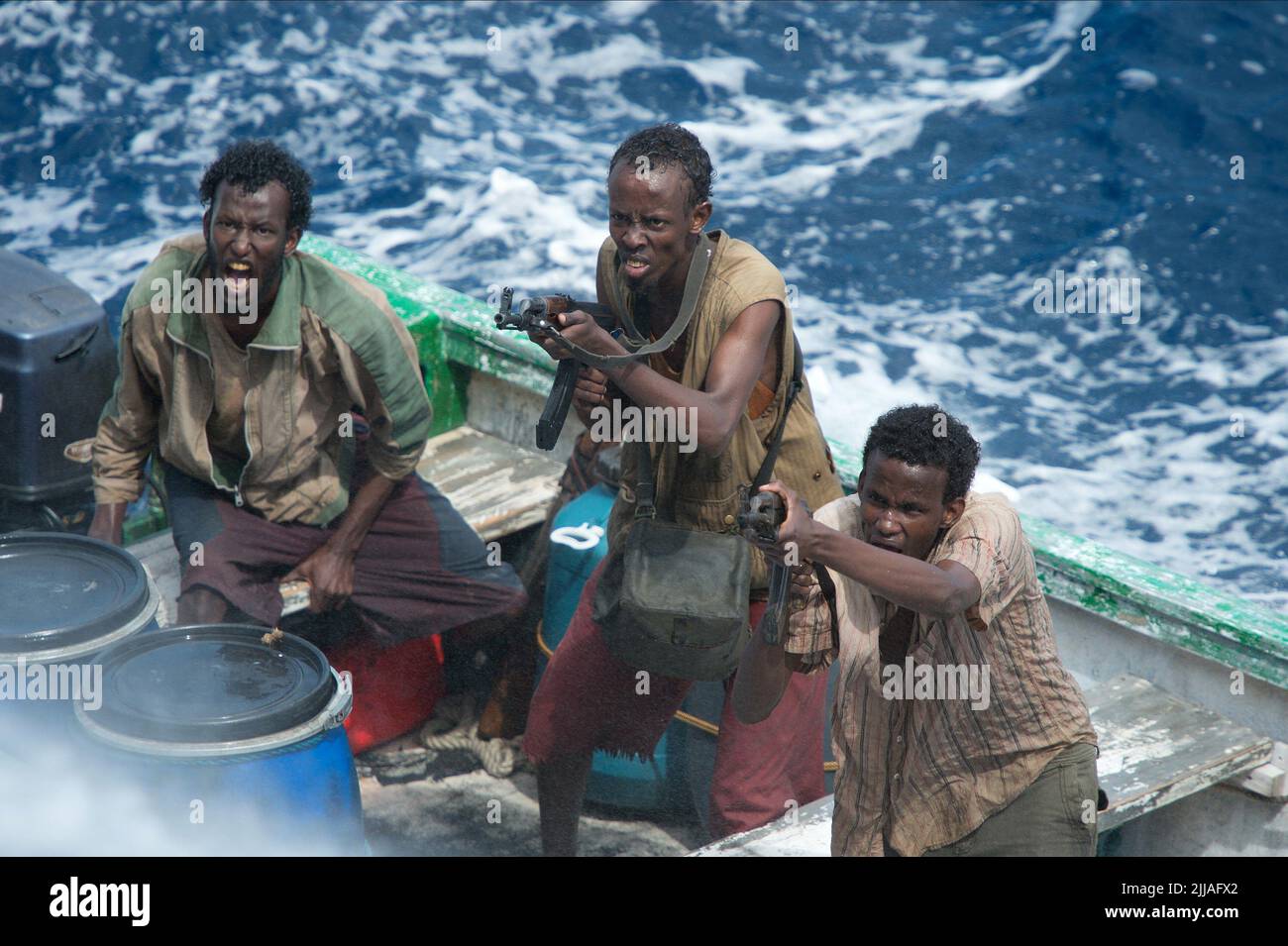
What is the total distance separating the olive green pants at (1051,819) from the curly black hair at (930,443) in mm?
540

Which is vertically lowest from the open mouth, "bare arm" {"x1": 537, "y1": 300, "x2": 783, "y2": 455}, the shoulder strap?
the shoulder strap

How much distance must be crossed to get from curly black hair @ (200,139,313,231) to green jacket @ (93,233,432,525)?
135mm

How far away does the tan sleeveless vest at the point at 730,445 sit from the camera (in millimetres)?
3209

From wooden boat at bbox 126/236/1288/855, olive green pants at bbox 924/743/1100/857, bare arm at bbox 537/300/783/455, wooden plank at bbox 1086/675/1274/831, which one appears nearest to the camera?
olive green pants at bbox 924/743/1100/857

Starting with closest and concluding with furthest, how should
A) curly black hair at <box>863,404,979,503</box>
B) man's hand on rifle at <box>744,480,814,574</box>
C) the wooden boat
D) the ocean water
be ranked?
1. man's hand on rifle at <box>744,480,814,574</box>
2. curly black hair at <box>863,404,979,503</box>
3. the wooden boat
4. the ocean water

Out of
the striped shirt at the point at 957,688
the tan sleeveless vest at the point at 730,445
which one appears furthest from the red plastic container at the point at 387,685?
the striped shirt at the point at 957,688

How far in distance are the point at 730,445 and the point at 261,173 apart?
152 centimetres

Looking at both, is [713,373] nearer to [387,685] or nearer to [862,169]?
[387,685]

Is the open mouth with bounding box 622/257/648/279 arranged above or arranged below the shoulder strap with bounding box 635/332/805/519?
above

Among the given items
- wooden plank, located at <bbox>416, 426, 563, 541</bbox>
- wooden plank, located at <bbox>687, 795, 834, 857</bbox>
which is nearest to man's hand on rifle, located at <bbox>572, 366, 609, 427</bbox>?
wooden plank, located at <bbox>687, 795, 834, 857</bbox>

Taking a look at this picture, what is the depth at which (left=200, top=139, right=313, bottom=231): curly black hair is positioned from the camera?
3.97m

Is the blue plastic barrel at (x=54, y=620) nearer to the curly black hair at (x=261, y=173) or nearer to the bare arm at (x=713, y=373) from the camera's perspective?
the curly black hair at (x=261, y=173)

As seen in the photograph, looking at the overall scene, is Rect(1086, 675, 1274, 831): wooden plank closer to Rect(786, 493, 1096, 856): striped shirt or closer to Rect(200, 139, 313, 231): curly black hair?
Rect(786, 493, 1096, 856): striped shirt

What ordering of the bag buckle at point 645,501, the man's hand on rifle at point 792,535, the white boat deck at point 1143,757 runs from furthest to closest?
the white boat deck at point 1143,757 < the bag buckle at point 645,501 < the man's hand on rifle at point 792,535
